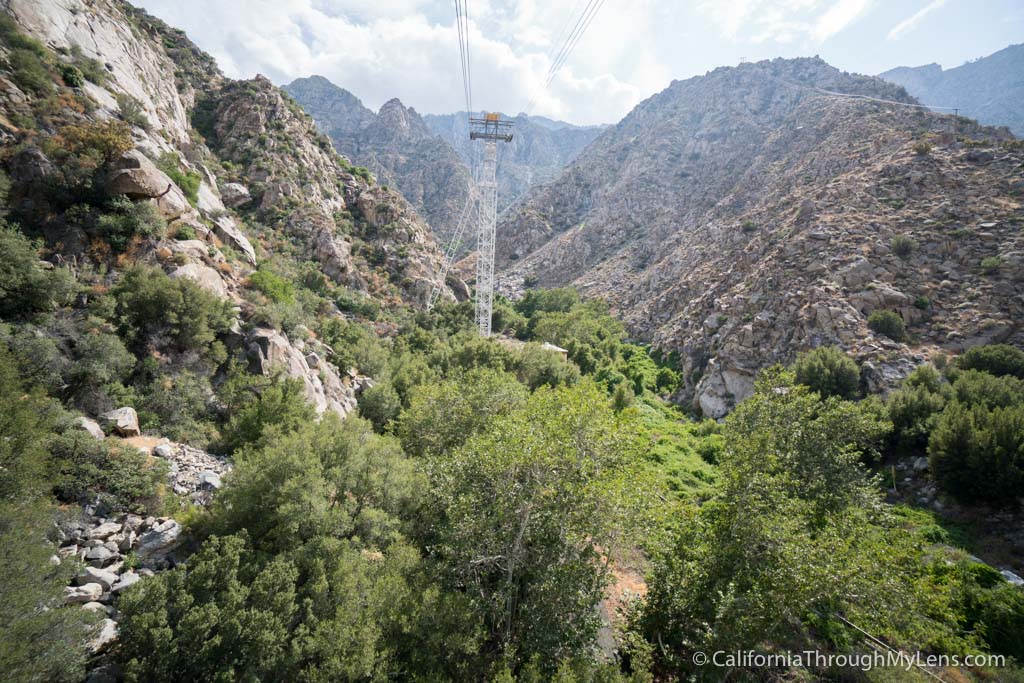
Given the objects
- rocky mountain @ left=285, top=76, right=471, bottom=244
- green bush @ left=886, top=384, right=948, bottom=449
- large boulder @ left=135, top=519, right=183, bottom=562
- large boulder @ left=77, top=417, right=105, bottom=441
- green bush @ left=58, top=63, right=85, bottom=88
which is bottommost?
large boulder @ left=135, top=519, right=183, bottom=562

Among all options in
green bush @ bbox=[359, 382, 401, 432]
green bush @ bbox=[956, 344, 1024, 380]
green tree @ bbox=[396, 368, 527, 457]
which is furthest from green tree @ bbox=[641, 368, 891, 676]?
green bush @ bbox=[956, 344, 1024, 380]

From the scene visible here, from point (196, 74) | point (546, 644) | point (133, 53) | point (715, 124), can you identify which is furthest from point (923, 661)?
point (715, 124)

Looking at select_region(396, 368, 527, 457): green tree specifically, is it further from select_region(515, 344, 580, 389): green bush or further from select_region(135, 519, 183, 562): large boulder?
select_region(515, 344, 580, 389): green bush

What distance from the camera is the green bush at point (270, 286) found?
1853cm

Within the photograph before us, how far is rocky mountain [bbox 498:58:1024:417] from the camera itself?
2469 centimetres

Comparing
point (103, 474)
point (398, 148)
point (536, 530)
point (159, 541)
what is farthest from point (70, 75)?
point (398, 148)

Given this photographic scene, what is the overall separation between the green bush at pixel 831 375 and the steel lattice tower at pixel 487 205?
22.5 metres

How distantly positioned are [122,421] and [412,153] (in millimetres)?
97539

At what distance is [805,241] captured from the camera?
32531 mm

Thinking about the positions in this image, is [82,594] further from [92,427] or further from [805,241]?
[805,241]

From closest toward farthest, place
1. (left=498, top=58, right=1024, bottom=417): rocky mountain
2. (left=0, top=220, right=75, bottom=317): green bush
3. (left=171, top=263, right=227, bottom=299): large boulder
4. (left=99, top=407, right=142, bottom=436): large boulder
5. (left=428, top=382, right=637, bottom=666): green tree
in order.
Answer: (left=428, top=382, right=637, bottom=666): green tree
(left=99, top=407, right=142, bottom=436): large boulder
(left=0, top=220, right=75, bottom=317): green bush
(left=171, top=263, right=227, bottom=299): large boulder
(left=498, top=58, right=1024, bottom=417): rocky mountain

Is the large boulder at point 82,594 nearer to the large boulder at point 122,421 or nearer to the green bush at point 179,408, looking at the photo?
the large boulder at point 122,421

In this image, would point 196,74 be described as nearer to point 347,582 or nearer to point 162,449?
point 162,449

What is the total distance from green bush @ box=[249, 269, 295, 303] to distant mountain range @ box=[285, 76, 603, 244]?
50091 millimetres
